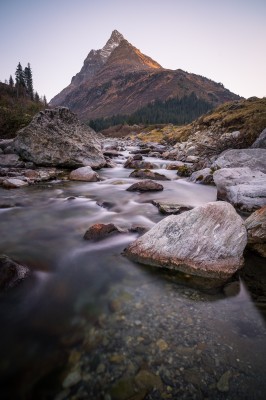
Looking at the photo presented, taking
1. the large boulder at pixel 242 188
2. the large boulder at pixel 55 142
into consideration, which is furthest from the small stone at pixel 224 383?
the large boulder at pixel 55 142

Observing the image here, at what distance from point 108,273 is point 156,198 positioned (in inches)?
234

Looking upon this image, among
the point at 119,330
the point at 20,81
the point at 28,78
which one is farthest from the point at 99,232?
the point at 28,78

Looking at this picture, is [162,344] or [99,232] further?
[99,232]

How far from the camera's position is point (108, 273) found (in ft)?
16.5

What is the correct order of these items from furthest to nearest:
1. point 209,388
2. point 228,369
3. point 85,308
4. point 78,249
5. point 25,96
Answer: point 25,96, point 78,249, point 85,308, point 228,369, point 209,388

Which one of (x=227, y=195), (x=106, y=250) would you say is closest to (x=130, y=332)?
(x=106, y=250)

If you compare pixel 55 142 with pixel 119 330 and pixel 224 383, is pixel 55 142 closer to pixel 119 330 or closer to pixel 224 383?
pixel 119 330

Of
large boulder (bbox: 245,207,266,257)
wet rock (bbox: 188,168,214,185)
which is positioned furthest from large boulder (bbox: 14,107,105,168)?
large boulder (bbox: 245,207,266,257)

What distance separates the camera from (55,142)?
1683cm

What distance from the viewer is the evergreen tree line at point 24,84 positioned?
85213mm

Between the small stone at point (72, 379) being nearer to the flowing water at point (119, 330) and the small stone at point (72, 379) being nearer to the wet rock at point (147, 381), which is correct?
the flowing water at point (119, 330)

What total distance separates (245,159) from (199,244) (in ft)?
31.0

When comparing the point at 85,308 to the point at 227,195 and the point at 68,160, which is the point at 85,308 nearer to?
the point at 227,195

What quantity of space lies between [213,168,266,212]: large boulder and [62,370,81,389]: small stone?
6.77 meters
